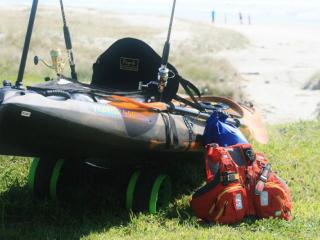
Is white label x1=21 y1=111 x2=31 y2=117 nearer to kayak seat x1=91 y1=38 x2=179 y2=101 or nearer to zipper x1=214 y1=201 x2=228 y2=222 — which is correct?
zipper x1=214 y1=201 x2=228 y2=222

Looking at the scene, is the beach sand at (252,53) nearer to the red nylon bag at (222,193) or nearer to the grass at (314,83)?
the grass at (314,83)

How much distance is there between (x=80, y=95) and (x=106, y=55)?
4.59 ft

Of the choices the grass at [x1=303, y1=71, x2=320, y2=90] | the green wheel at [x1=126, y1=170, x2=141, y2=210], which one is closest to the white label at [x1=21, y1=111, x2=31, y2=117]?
the green wheel at [x1=126, y1=170, x2=141, y2=210]

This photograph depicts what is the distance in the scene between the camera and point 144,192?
211 inches

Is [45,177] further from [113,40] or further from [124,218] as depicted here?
[113,40]

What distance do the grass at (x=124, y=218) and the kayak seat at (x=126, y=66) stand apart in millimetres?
1119

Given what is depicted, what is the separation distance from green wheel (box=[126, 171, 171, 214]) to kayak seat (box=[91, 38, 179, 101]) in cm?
125

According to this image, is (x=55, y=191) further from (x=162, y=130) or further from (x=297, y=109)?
(x=297, y=109)

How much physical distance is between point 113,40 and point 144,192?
28.2m

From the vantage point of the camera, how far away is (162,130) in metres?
5.02

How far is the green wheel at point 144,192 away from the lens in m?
5.34

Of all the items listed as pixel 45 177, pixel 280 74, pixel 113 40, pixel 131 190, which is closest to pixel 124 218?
pixel 131 190

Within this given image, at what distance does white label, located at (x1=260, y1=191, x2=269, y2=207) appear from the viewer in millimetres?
5176

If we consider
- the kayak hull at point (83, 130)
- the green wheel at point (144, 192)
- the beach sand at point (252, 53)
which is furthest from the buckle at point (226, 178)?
the beach sand at point (252, 53)
